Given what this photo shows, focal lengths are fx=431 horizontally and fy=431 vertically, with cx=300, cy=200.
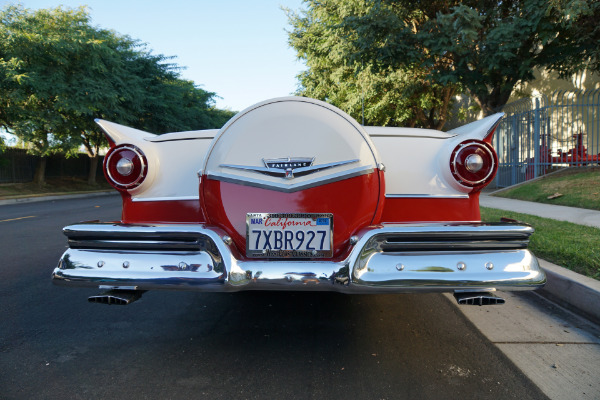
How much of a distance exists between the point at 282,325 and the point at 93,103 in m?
20.2

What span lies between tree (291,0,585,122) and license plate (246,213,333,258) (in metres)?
8.68

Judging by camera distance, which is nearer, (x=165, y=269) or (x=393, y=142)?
(x=165, y=269)

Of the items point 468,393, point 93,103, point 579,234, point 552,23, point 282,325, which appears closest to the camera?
point 468,393

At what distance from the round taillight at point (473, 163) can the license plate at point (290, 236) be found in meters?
0.88

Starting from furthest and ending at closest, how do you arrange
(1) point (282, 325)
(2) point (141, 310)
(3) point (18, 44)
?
(3) point (18, 44)
(2) point (141, 310)
(1) point (282, 325)

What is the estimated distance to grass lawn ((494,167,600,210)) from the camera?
28.9 feet

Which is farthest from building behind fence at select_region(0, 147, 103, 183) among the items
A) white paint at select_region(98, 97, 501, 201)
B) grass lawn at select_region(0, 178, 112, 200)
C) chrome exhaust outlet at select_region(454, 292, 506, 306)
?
chrome exhaust outlet at select_region(454, 292, 506, 306)

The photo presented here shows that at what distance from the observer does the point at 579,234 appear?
5332 mm

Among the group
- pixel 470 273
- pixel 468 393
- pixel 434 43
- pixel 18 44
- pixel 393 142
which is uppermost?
pixel 18 44

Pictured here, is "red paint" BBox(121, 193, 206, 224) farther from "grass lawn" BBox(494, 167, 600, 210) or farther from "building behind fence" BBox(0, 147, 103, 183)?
"building behind fence" BBox(0, 147, 103, 183)

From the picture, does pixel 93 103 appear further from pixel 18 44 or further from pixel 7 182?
pixel 7 182

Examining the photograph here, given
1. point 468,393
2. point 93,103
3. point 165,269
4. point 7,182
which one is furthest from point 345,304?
point 7,182

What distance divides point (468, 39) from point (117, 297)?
384 inches

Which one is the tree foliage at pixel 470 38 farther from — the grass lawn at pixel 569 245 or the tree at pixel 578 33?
the grass lawn at pixel 569 245
